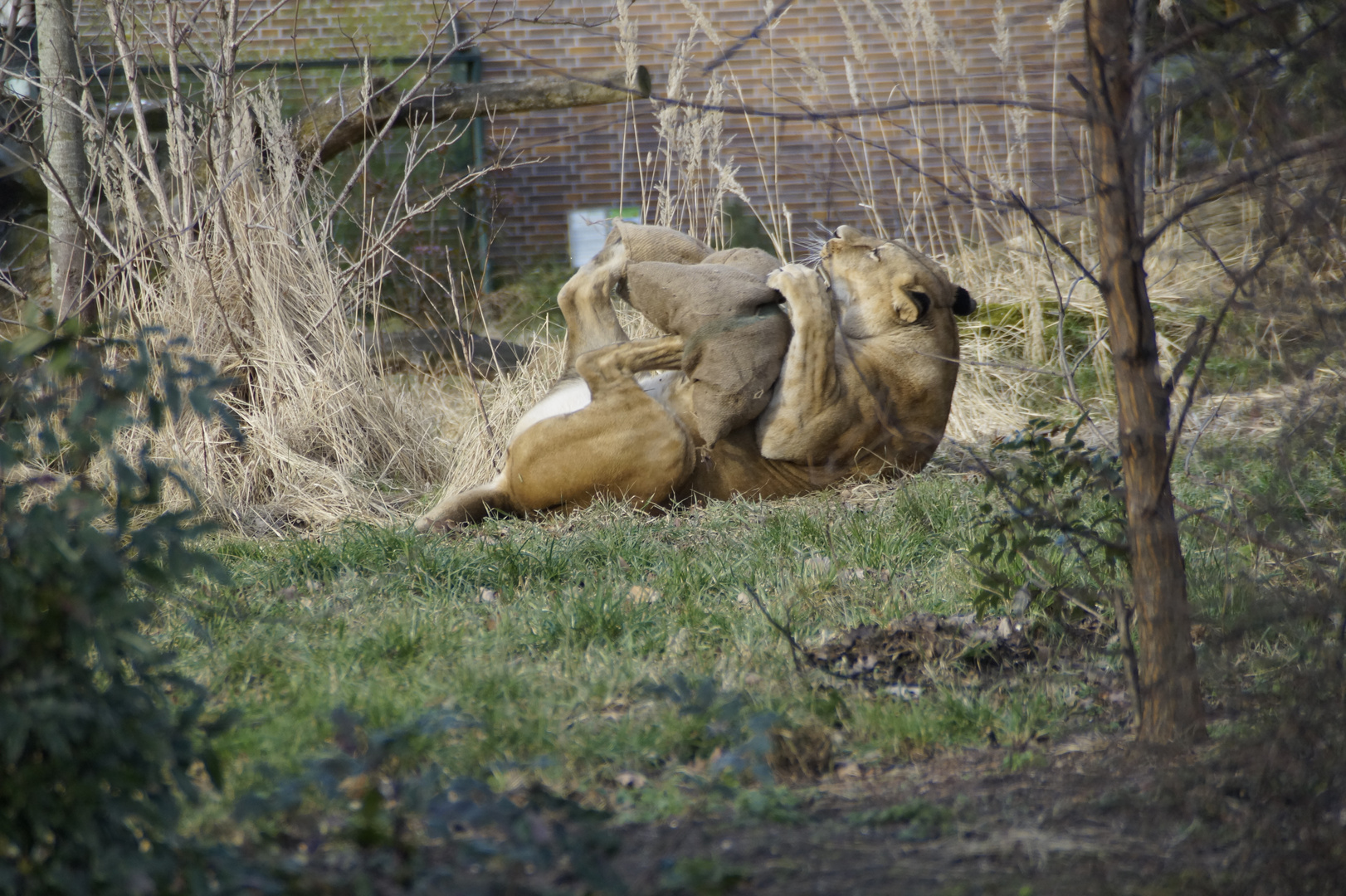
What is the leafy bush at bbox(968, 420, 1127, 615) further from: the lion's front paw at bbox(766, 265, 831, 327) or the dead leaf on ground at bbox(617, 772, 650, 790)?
the lion's front paw at bbox(766, 265, 831, 327)

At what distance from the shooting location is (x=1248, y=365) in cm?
207

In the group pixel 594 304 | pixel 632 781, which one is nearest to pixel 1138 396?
pixel 632 781

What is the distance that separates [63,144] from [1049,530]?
5.12 metres

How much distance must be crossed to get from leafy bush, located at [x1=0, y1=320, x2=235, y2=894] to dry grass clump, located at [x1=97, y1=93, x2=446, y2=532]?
10.4 ft

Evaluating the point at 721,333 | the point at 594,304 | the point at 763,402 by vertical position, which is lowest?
the point at 763,402

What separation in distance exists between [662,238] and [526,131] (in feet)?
29.2

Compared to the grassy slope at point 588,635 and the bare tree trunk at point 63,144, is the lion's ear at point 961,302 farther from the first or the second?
the bare tree trunk at point 63,144

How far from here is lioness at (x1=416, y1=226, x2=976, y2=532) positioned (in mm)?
4477

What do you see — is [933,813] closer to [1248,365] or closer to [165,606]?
[1248,365]

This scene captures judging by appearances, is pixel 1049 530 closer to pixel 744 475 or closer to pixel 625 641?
pixel 625 641

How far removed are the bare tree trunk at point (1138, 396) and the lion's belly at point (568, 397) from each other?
2659mm

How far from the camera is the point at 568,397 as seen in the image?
4.64 m

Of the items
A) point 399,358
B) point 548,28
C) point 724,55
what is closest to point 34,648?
point 724,55

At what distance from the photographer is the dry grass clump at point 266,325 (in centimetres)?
484
